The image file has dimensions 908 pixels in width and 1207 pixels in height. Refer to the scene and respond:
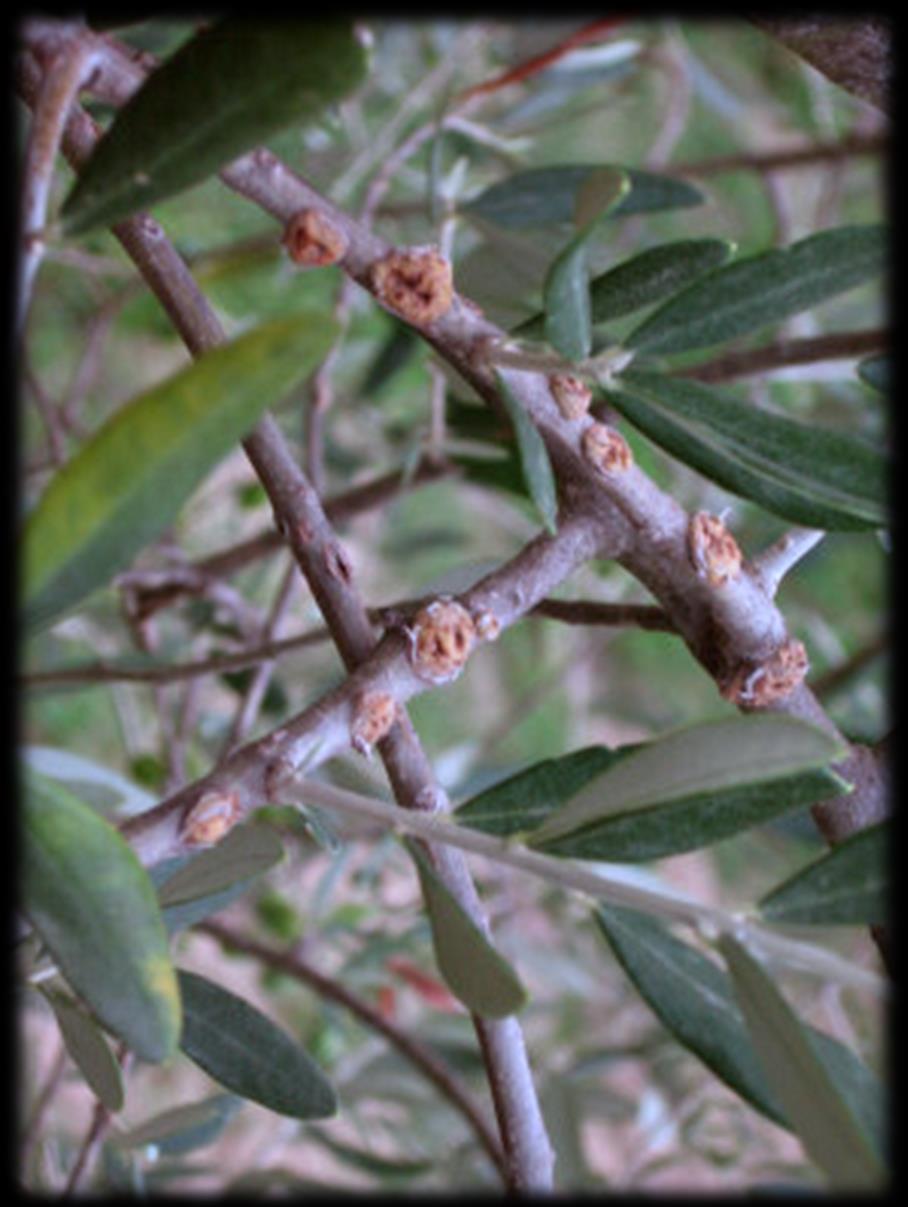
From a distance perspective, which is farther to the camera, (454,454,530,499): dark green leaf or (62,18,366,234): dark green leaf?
(454,454,530,499): dark green leaf

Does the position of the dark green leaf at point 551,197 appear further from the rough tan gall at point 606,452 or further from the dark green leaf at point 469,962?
the dark green leaf at point 469,962

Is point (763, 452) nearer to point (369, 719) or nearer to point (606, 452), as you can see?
point (606, 452)

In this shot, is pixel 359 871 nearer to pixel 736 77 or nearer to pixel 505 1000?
pixel 505 1000

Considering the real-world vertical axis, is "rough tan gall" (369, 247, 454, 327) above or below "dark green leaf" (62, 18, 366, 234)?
below

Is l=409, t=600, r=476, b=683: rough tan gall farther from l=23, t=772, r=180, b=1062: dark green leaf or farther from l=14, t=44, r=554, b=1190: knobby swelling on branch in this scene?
l=23, t=772, r=180, b=1062: dark green leaf

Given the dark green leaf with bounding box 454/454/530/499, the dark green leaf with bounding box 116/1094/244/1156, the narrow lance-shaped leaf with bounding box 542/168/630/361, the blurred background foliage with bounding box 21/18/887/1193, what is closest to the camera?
the narrow lance-shaped leaf with bounding box 542/168/630/361

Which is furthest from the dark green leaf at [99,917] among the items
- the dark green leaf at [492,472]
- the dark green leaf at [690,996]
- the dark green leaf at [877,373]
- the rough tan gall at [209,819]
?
the dark green leaf at [492,472]

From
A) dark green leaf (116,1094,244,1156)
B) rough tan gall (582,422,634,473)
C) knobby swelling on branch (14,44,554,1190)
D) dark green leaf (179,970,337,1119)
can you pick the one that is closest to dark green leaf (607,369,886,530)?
rough tan gall (582,422,634,473)

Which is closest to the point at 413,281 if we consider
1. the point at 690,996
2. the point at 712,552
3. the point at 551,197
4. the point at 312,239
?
the point at 312,239
